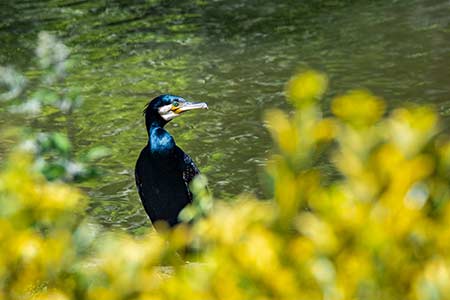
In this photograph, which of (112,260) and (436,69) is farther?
(436,69)

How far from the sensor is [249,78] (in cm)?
989

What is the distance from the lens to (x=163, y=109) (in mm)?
5945

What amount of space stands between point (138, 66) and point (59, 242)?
9.09m

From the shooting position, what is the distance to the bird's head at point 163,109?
5.89 m

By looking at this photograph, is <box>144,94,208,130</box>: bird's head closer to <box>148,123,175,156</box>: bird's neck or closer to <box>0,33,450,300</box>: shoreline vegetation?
<box>148,123,175,156</box>: bird's neck

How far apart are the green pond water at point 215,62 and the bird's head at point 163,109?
1.35 metres

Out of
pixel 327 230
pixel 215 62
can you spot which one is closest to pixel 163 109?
pixel 215 62

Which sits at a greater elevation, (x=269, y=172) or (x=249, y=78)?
(x=269, y=172)

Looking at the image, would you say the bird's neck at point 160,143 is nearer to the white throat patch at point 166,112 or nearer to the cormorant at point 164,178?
the cormorant at point 164,178

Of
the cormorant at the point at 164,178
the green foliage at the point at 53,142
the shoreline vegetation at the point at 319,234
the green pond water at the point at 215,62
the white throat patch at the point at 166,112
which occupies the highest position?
the shoreline vegetation at the point at 319,234

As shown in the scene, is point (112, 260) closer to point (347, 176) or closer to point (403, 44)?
point (347, 176)

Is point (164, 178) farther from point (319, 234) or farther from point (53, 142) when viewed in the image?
point (319, 234)

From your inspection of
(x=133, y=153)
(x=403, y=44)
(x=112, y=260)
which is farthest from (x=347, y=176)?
(x=403, y=44)

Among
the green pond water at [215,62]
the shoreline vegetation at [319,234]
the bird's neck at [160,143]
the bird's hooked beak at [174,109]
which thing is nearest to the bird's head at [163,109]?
the bird's hooked beak at [174,109]
